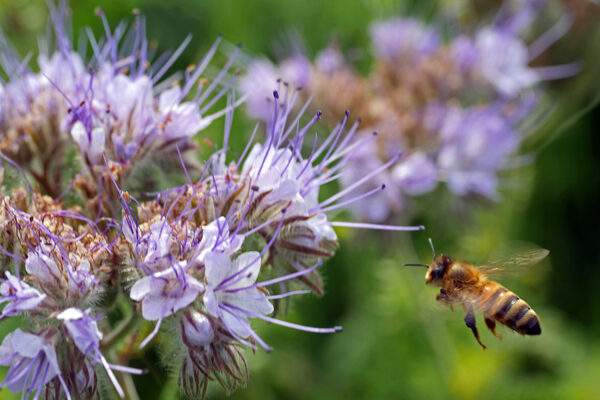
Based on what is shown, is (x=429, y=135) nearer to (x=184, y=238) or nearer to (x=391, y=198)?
(x=391, y=198)

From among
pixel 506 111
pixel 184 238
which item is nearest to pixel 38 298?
pixel 184 238

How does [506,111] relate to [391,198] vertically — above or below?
above

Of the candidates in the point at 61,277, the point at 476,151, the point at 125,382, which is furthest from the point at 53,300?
the point at 476,151

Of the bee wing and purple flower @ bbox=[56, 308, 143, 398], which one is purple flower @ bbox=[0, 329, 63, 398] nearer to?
purple flower @ bbox=[56, 308, 143, 398]

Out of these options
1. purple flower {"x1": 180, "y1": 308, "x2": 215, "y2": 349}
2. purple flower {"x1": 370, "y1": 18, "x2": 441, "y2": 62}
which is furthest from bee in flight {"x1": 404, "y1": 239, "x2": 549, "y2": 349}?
purple flower {"x1": 370, "y1": 18, "x2": 441, "y2": 62}

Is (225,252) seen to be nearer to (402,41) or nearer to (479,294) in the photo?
(479,294)

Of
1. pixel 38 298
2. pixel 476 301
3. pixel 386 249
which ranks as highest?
pixel 38 298
